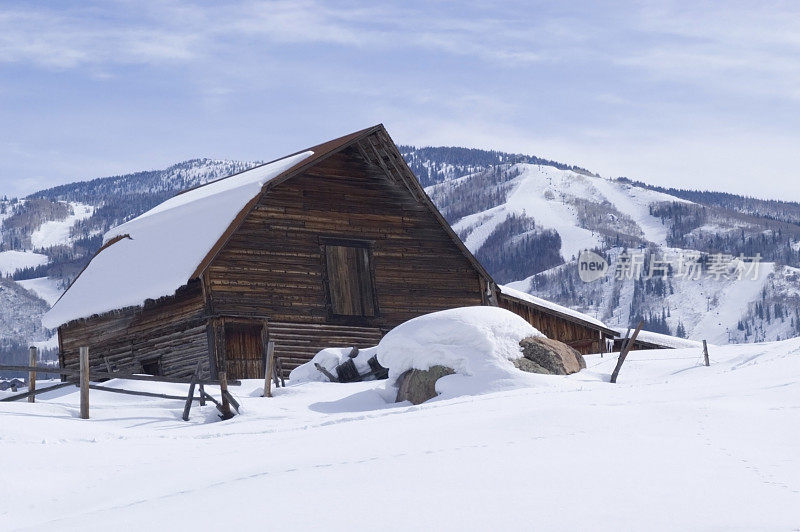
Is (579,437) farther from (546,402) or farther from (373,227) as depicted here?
(373,227)

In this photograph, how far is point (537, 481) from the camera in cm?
1227

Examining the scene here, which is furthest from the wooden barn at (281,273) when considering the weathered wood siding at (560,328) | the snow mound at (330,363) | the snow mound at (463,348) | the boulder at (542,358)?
the boulder at (542,358)

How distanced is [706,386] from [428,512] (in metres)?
11.8

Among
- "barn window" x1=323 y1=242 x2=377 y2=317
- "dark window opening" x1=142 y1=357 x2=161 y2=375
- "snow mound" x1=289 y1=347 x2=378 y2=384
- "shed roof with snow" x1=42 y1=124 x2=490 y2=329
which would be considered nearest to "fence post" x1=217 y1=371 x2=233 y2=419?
"snow mound" x1=289 y1=347 x2=378 y2=384

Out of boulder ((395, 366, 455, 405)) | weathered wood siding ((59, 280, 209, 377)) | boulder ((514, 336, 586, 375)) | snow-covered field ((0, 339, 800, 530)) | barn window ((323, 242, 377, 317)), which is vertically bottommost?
snow-covered field ((0, 339, 800, 530))

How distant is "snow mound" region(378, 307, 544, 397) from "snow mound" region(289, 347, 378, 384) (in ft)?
12.0

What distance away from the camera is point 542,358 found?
2491 cm

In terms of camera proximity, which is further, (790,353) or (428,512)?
(790,353)

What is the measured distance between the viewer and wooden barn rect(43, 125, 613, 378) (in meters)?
34.4

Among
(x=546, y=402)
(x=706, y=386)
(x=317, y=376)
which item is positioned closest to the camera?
(x=546, y=402)

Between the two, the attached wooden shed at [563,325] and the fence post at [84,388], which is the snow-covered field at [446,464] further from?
the attached wooden shed at [563,325]

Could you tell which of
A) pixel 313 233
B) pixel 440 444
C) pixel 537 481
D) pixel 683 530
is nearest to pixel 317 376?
pixel 313 233

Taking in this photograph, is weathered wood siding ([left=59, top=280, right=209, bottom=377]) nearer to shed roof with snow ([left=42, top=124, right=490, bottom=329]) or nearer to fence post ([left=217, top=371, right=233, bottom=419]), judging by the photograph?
shed roof with snow ([left=42, top=124, right=490, bottom=329])

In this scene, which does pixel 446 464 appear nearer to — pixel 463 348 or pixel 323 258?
pixel 463 348
